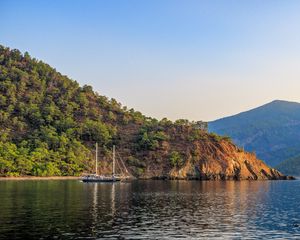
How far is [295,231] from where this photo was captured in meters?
70.1

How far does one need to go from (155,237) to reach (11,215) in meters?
30.2

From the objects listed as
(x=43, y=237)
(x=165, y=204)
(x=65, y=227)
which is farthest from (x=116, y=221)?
(x=165, y=204)

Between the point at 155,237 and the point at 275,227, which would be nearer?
the point at 155,237

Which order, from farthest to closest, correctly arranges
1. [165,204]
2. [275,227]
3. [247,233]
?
[165,204] → [275,227] → [247,233]

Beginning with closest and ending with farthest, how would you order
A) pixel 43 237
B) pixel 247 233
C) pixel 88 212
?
pixel 43 237 < pixel 247 233 < pixel 88 212

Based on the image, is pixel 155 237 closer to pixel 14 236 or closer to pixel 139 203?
pixel 14 236

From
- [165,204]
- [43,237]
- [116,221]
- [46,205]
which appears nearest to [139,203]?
[165,204]

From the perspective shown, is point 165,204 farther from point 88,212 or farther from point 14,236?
point 14,236

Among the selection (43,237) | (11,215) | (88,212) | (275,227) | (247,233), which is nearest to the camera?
(43,237)

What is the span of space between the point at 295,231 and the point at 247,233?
8468mm

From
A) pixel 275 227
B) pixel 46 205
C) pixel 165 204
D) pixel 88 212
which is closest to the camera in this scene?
pixel 275 227

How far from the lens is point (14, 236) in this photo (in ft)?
201

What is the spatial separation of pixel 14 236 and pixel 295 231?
4135 centimetres

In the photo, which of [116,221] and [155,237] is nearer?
[155,237]
